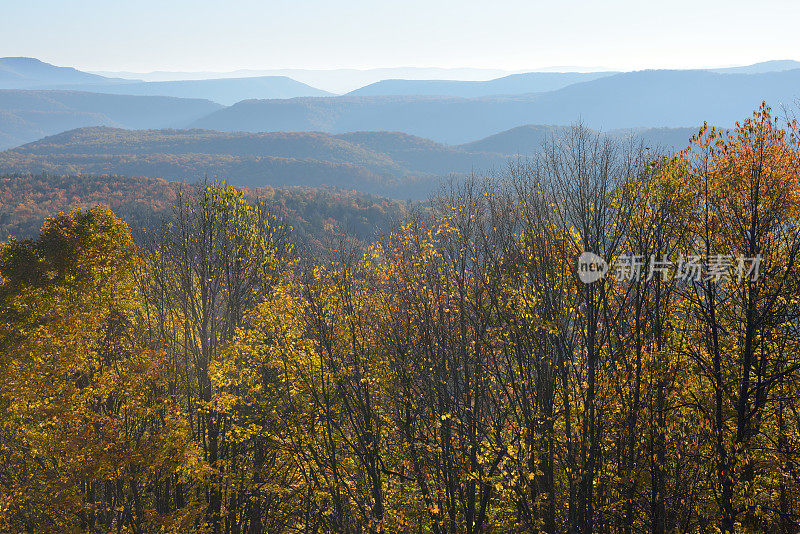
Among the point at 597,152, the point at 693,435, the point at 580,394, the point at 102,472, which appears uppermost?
the point at 597,152

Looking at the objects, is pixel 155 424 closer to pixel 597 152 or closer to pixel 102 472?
pixel 102 472

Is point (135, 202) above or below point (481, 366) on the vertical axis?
above

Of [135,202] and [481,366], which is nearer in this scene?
[481,366]

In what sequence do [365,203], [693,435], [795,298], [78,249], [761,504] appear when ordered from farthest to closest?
[365,203], [78,249], [693,435], [795,298], [761,504]

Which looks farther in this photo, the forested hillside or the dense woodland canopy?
Answer: the forested hillside

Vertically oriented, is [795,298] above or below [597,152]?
below

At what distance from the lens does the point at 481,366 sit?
16328 mm

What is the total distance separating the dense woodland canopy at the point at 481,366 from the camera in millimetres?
13555

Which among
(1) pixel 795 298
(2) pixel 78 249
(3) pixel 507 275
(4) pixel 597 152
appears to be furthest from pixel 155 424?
(1) pixel 795 298

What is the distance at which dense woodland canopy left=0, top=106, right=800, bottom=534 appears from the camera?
1355 cm

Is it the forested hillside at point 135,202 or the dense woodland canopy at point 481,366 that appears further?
the forested hillside at point 135,202

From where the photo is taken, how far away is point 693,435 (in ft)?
54.4

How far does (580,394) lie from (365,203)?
15943 centimetres

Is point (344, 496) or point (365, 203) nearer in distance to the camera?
point (344, 496)
